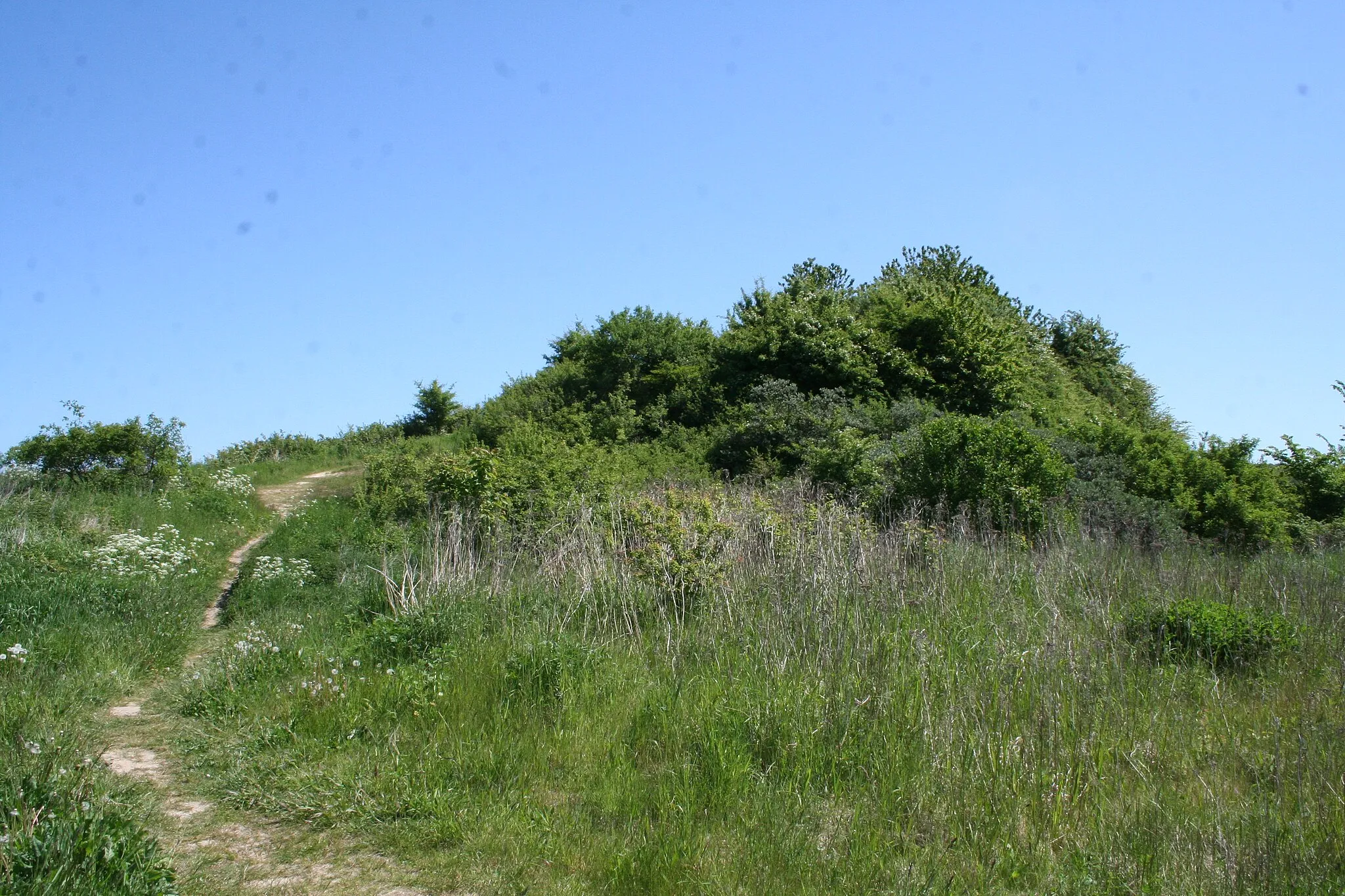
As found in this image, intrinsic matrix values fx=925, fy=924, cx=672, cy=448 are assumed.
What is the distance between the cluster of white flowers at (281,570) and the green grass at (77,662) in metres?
0.82

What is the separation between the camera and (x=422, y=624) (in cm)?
782

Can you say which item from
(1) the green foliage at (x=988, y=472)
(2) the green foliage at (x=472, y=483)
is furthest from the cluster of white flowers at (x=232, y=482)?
(1) the green foliage at (x=988, y=472)

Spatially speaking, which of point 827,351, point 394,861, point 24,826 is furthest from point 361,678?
point 827,351

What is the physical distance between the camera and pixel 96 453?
18.6 metres

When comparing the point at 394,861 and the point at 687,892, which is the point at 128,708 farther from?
the point at 687,892

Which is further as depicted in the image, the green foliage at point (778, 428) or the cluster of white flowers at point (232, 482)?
the cluster of white flowers at point (232, 482)

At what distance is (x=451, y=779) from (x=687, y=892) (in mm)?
1820

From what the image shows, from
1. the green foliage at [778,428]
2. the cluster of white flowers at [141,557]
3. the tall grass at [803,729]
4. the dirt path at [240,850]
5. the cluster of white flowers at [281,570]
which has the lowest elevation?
the dirt path at [240,850]

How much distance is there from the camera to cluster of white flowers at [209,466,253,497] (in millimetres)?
20547

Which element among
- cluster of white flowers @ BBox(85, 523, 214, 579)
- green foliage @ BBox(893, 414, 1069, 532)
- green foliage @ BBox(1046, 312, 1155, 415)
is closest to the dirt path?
cluster of white flowers @ BBox(85, 523, 214, 579)

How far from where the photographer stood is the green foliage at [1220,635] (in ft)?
22.1

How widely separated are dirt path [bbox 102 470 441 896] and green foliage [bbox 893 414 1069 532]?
964cm

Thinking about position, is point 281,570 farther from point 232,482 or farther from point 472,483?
point 232,482

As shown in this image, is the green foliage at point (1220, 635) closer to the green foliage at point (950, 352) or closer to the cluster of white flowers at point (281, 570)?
the cluster of white flowers at point (281, 570)
